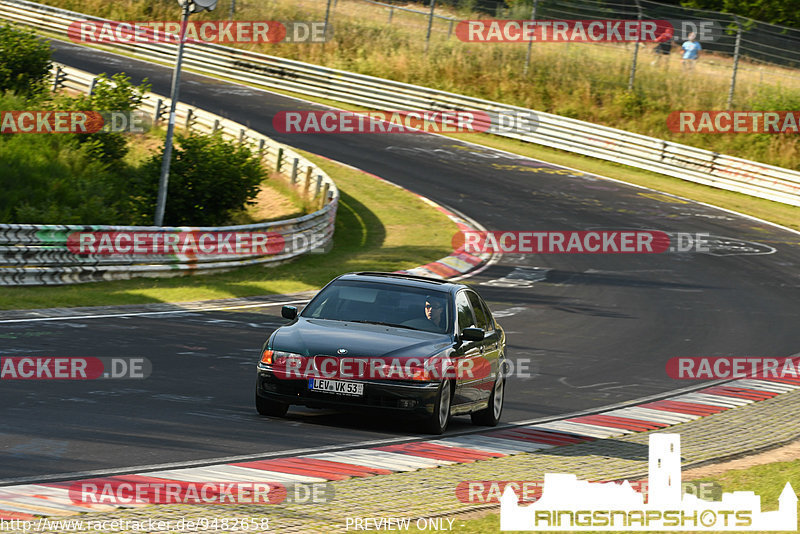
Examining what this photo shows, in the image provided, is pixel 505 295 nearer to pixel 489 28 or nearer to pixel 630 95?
pixel 630 95

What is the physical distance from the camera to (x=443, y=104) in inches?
1617

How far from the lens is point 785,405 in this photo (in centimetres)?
1335

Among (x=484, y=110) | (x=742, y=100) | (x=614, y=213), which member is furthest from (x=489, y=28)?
(x=614, y=213)

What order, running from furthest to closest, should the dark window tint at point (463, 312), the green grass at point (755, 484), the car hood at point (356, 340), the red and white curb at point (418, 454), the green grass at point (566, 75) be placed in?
1. the green grass at point (566, 75)
2. the dark window tint at point (463, 312)
3. the car hood at point (356, 340)
4. the red and white curb at point (418, 454)
5. the green grass at point (755, 484)
